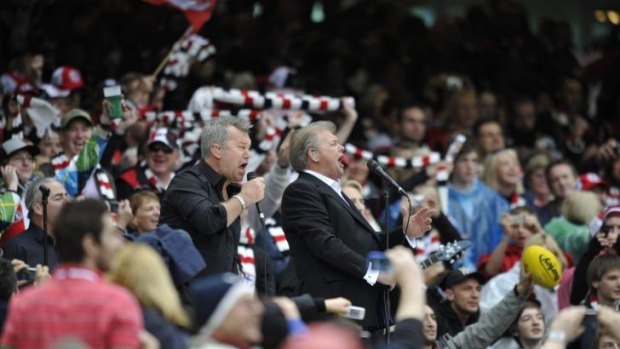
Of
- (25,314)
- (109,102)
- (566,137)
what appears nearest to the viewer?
(25,314)

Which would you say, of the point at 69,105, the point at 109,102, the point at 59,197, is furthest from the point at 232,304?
the point at 69,105

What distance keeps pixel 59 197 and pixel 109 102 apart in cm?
141

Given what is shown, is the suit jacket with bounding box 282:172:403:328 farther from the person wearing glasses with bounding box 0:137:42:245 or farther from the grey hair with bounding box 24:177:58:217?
the person wearing glasses with bounding box 0:137:42:245

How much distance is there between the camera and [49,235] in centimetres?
947

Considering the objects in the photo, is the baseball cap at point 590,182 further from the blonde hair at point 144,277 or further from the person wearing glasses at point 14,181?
the blonde hair at point 144,277

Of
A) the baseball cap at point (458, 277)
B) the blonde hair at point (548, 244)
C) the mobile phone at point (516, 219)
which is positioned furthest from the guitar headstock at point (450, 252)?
the mobile phone at point (516, 219)

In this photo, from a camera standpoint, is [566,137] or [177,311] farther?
[566,137]

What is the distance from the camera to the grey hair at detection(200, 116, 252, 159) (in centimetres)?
899

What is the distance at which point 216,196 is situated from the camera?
29.3 feet

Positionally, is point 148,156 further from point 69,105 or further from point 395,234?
point 395,234

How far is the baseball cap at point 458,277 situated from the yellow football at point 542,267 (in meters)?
0.54

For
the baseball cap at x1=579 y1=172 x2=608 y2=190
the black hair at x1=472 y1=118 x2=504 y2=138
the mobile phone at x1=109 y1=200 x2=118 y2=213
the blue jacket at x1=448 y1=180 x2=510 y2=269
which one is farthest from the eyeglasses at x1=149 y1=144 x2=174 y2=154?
the black hair at x1=472 y1=118 x2=504 y2=138

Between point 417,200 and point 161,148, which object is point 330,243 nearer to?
point 161,148

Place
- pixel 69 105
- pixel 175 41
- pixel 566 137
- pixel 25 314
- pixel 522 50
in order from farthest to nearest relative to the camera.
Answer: pixel 522 50 < pixel 566 137 < pixel 175 41 < pixel 69 105 < pixel 25 314
